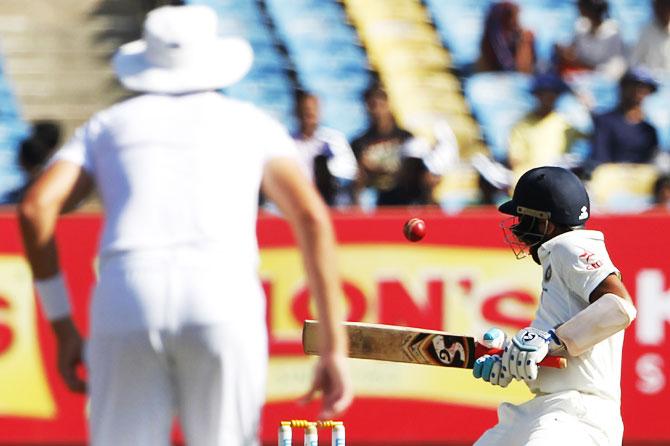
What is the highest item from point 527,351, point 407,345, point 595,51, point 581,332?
point 581,332

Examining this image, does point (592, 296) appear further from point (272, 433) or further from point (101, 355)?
point (272, 433)

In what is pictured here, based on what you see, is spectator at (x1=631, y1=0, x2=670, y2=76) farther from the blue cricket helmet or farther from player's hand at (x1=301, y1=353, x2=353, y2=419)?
player's hand at (x1=301, y1=353, x2=353, y2=419)

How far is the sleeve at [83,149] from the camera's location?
377 centimetres

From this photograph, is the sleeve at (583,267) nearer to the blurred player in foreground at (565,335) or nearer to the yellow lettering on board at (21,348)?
the blurred player in foreground at (565,335)

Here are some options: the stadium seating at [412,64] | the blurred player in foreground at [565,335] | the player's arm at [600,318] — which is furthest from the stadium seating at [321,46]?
the player's arm at [600,318]

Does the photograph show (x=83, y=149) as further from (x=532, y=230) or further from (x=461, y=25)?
(x=461, y=25)

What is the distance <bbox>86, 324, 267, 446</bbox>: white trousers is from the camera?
3641 millimetres

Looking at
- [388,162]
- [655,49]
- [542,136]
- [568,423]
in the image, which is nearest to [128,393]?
[568,423]

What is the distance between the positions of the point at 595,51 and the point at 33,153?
169 inches

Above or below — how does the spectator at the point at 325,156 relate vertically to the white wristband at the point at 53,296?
below

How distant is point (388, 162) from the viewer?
10.7 meters

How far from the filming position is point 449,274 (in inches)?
359

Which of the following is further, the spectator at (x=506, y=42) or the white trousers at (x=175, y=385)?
the spectator at (x=506, y=42)

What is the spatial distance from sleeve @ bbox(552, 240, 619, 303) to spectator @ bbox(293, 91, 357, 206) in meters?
5.20
